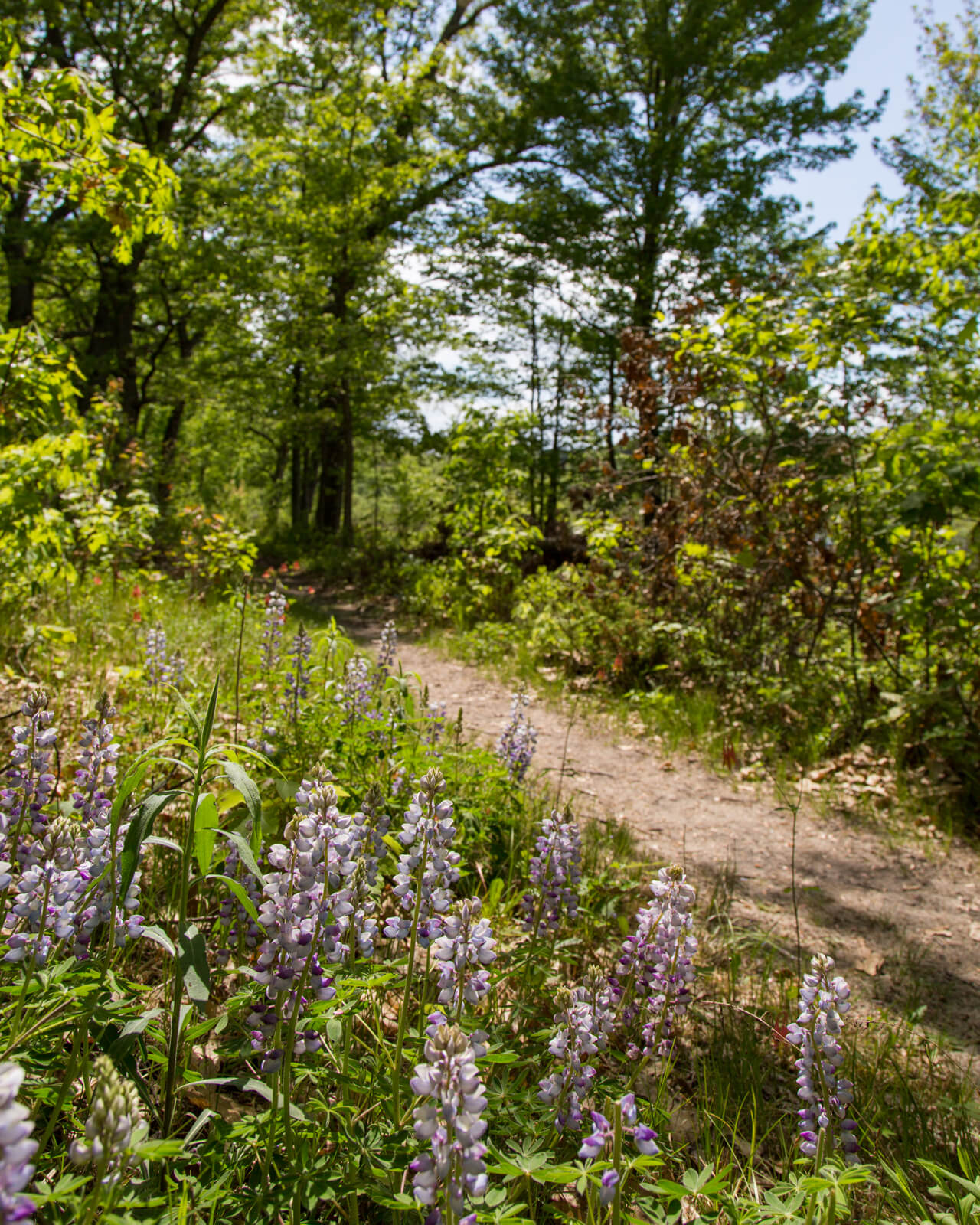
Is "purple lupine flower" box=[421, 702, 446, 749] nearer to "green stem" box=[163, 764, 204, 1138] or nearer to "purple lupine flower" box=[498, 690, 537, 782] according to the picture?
"purple lupine flower" box=[498, 690, 537, 782]

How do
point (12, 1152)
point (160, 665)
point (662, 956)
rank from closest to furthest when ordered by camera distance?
point (12, 1152), point (662, 956), point (160, 665)

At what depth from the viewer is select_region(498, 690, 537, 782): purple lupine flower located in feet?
11.7

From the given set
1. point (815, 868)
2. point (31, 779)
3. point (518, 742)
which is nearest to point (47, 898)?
point (31, 779)

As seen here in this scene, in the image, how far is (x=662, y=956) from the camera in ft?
6.03

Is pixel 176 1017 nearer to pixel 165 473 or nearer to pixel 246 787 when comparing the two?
pixel 246 787

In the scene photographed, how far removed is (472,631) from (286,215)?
10484 mm

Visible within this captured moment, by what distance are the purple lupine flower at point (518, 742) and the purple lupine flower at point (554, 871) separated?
1.01 m

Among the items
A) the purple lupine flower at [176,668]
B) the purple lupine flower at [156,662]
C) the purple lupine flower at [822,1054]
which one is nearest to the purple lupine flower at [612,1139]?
the purple lupine flower at [822,1054]

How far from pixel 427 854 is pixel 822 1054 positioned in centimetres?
97

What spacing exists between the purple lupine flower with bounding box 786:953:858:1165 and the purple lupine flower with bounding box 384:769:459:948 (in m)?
0.82

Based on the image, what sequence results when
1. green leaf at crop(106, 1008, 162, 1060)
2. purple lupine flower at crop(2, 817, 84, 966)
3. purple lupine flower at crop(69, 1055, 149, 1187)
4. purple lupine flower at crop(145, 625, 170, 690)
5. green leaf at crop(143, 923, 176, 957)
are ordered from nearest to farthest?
purple lupine flower at crop(69, 1055, 149, 1187), green leaf at crop(106, 1008, 162, 1060), green leaf at crop(143, 923, 176, 957), purple lupine flower at crop(2, 817, 84, 966), purple lupine flower at crop(145, 625, 170, 690)

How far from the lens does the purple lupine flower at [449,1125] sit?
989 millimetres

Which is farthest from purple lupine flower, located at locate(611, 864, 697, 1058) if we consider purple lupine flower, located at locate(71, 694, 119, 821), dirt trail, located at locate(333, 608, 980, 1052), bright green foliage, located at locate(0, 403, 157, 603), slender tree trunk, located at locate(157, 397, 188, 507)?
slender tree trunk, located at locate(157, 397, 188, 507)

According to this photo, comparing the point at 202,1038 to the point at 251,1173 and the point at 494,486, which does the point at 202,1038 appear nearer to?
the point at 251,1173
